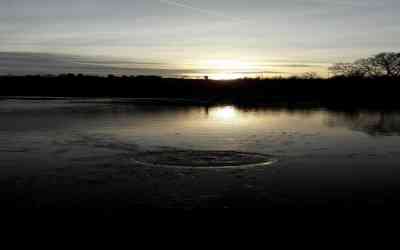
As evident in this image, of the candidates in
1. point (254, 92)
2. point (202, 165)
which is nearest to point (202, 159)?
point (202, 165)

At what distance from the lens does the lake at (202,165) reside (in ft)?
23.2

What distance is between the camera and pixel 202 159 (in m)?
10.1

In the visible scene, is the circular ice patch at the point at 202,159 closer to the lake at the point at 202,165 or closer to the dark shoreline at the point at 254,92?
the lake at the point at 202,165

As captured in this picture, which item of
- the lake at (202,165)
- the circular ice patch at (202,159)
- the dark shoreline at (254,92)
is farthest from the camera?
the dark shoreline at (254,92)

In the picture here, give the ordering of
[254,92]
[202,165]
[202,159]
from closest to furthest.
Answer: [202,165] → [202,159] → [254,92]

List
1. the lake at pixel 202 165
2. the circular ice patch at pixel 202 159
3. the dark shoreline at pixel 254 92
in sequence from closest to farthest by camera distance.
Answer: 1. the lake at pixel 202 165
2. the circular ice patch at pixel 202 159
3. the dark shoreline at pixel 254 92

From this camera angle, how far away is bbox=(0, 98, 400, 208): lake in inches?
279

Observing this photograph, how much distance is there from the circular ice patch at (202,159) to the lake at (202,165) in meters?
0.02

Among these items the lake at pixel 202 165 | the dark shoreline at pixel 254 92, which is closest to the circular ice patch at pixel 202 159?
the lake at pixel 202 165

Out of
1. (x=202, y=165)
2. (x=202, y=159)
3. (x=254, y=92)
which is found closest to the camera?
(x=202, y=165)

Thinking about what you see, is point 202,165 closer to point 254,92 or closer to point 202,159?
point 202,159

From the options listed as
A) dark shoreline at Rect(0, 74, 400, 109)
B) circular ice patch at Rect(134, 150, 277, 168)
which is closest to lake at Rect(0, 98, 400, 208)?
circular ice patch at Rect(134, 150, 277, 168)

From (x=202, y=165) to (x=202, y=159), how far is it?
2.22 ft

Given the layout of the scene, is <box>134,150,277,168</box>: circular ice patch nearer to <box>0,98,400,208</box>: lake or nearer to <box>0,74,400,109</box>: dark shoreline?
<box>0,98,400,208</box>: lake
